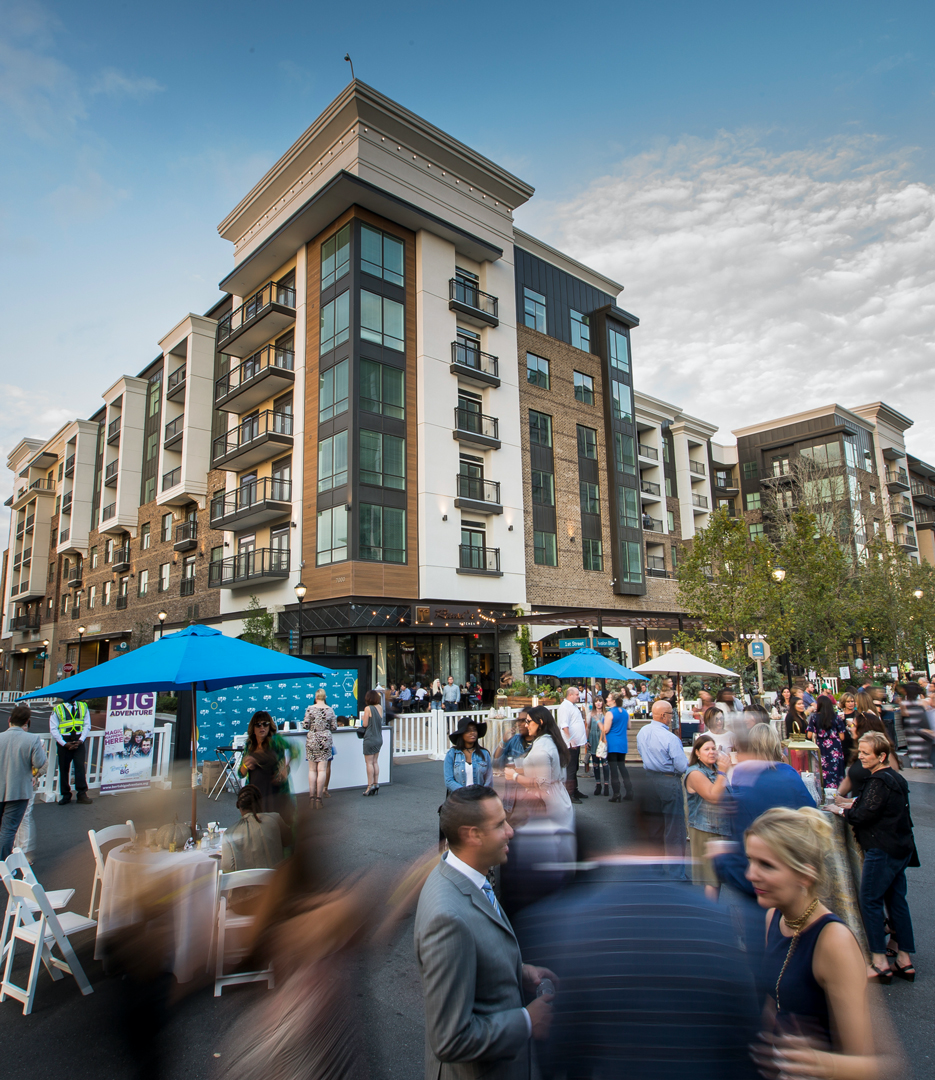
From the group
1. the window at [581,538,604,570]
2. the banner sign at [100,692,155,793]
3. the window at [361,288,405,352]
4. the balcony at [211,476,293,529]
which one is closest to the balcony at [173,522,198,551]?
the balcony at [211,476,293,529]

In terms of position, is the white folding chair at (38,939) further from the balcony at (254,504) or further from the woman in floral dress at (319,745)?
the balcony at (254,504)

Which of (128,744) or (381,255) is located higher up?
(381,255)

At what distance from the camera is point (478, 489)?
95.2ft

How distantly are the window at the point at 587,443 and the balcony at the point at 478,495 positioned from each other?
7427 millimetres

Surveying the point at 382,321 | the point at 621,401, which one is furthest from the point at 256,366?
the point at 621,401

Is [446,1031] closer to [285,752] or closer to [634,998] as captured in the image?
[634,998]

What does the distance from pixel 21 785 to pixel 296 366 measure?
2462 cm

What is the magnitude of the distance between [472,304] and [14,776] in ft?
90.8

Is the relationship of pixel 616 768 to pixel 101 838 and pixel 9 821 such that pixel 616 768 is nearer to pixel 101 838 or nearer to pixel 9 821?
pixel 101 838

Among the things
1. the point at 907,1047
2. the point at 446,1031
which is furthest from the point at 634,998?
the point at 907,1047

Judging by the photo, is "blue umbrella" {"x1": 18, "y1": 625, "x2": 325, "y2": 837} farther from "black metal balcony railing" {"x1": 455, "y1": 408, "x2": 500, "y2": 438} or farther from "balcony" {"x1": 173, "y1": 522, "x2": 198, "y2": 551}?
"balcony" {"x1": 173, "y1": 522, "x2": 198, "y2": 551}

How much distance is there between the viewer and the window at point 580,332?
118 feet

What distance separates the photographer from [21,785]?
703cm

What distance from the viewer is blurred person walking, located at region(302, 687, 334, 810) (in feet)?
36.7
